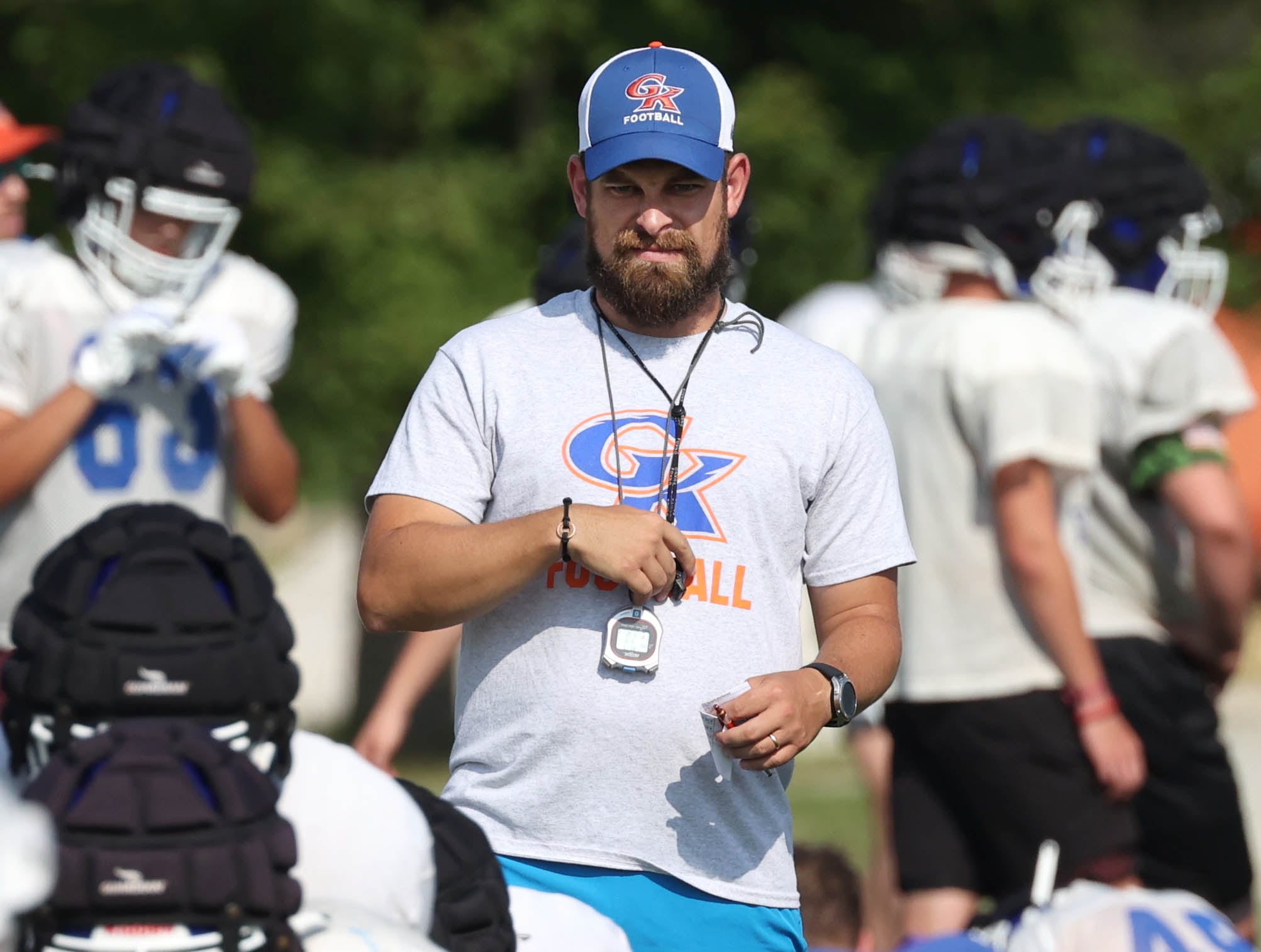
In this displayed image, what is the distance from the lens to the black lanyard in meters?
2.94

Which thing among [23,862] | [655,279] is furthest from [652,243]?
[23,862]

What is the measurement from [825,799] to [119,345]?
6277 millimetres

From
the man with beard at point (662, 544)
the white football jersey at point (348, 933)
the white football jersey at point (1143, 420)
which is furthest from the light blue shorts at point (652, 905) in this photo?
the white football jersey at point (1143, 420)

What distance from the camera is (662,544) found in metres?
2.77

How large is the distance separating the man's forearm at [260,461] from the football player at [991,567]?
1.52 metres

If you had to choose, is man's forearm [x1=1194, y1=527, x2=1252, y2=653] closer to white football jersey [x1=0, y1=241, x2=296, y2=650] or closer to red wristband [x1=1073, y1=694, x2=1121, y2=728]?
red wristband [x1=1073, y1=694, x2=1121, y2=728]

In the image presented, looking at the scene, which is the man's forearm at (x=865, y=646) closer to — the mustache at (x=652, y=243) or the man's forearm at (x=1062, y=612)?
the mustache at (x=652, y=243)

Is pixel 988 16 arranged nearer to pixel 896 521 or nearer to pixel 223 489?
pixel 223 489

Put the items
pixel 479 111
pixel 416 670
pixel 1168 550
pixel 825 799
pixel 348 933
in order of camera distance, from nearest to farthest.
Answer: pixel 348 933 < pixel 1168 550 < pixel 416 670 < pixel 825 799 < pixel 479 111

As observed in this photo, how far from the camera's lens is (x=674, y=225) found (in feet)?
9.96

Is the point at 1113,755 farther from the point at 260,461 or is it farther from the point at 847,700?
the point at 260,461

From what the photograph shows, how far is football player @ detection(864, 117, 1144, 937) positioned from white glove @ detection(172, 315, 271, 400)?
1.59 m

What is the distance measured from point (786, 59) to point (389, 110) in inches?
88.1

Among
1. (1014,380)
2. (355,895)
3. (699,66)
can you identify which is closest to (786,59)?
(1014,380)
